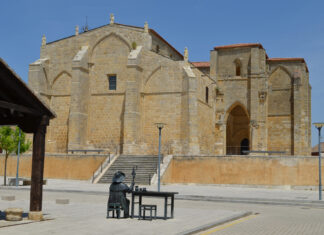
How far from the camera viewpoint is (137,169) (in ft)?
97.6

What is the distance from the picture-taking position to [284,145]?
42.7 meters

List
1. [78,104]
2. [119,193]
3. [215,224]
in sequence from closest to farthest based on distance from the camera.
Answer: [215,224] < [119,193] < [78,104]

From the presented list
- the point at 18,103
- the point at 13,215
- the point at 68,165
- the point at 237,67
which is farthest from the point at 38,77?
the point at 13,215

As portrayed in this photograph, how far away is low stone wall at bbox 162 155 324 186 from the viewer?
26.7 meters

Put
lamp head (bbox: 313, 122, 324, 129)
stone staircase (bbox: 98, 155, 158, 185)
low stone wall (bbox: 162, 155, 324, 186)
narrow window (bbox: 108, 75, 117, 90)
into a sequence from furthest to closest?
narrow window (bbox: 108, 75, 117, 90)
stone staircase (bbox: 98, 155, 158, 185)
low stone wall (bbox: 162, 155, 324, 186)
lamp head (bbox: 313, 122, 324, 129)

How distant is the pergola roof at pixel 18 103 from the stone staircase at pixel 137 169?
17173 millimetres

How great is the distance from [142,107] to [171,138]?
3624mm

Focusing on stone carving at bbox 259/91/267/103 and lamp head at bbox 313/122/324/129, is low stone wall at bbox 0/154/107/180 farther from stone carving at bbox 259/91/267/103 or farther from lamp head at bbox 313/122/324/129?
stone carving at bbox 259/91/267/103

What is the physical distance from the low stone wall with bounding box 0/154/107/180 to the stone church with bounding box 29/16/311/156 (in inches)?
133

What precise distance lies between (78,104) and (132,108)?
4888mm

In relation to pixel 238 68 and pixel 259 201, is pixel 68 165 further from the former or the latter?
pixel 238 68

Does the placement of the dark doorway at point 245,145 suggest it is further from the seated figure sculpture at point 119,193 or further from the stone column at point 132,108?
the seated figure sculpture at point 119,193

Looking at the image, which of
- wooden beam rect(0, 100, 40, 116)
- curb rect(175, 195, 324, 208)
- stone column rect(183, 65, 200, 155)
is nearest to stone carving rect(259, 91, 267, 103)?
stone column rect(183, 65, 200, 155)

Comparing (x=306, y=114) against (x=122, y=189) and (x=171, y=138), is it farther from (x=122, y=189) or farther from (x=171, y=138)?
(x=122, y=189)
